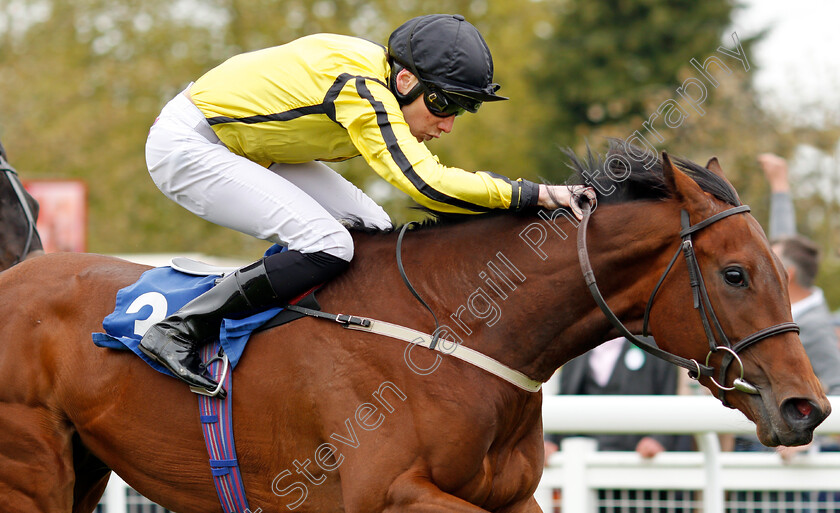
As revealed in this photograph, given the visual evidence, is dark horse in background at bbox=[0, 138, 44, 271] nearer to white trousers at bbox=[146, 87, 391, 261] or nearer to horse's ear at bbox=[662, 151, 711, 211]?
white trousers at bbox=[146, 87, 391, 261]

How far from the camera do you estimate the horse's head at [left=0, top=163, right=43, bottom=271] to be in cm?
462

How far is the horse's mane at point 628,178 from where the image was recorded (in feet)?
10.6

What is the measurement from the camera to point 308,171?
3.88 meters

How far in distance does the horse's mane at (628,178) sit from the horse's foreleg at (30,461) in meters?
Result: 1.65

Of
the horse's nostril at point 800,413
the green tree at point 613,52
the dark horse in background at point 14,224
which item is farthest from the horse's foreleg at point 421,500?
the green tree at point 613,52

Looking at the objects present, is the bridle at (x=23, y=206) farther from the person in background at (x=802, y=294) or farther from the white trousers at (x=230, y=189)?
the person in background at (x=802, y=294)

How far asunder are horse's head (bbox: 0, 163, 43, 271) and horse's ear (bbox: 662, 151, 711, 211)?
9.95 feet

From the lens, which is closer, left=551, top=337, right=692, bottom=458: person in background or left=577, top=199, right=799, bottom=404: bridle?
left=577, top=199, right=799, bottom=404: bridle

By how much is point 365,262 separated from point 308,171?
0.56 meters

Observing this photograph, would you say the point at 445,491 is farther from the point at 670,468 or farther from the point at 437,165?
the point at 670,468

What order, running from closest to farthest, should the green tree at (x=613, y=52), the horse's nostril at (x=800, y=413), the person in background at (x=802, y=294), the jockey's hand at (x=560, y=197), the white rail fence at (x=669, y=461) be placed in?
the horse's nostril at (x=800, y=413) < the jockey's hand at (x=560, y=197) < the white rail fence at (x=669, y=461) < the person in background at (x=802, y=294) < the green tree at (x=613, y=52)

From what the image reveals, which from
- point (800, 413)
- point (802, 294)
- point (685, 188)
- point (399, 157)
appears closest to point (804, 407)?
point (800, 413)

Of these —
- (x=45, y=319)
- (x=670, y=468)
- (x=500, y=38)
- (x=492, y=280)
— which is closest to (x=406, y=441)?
(x=492, y=280)

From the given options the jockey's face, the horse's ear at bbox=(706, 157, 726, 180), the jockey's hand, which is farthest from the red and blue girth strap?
the horse's ear at bbox=(706, 157, 726, 180)
